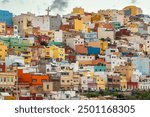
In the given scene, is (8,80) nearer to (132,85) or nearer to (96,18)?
(132,85)

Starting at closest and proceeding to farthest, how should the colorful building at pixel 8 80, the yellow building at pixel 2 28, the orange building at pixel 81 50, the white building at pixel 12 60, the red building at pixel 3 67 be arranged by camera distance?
the colorful building at pixel 8 80, the red building at pixel 3 67, the white building at pixel 12 60, the yellow building at pixel 2 28, the orange building at pixel 81 50

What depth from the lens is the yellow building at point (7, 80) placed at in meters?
5.82

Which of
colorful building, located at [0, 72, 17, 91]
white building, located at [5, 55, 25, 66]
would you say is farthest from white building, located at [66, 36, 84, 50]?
colorful building, located at [0, 72, 17, 91]

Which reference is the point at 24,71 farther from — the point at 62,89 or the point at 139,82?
the point at 139,82

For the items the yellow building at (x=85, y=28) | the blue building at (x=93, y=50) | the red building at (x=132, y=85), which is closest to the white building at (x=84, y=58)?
the blue building at (x=93, y=50)

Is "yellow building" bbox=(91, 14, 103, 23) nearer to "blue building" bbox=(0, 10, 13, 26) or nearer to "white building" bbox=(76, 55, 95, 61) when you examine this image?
"white building" bbox=(76, 55, 95, 61)

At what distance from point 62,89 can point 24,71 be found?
39 centimetres

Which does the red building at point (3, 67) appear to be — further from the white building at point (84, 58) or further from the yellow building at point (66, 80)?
the white building at point (84, 58)

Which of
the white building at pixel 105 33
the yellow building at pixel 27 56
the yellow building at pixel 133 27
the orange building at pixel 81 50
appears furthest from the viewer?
the yellow building at pixel 133 27

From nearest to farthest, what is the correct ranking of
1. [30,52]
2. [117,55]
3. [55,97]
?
[55,97], [30,52], [117,55]

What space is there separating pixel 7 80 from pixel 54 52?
680 millimetres

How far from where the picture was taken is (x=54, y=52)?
6.38 metres

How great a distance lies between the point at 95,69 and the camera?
6336 mm

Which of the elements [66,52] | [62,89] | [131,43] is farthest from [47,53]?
[131,43]
